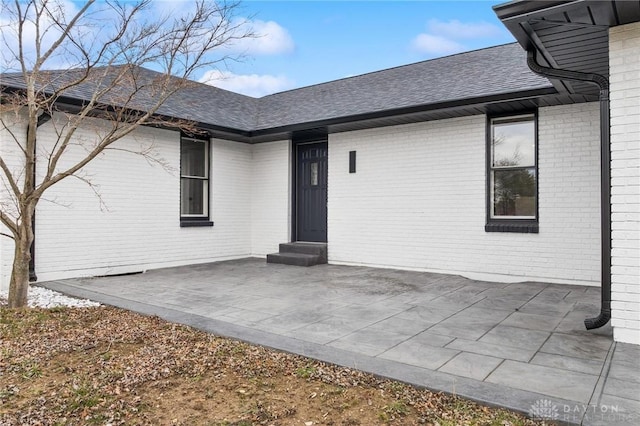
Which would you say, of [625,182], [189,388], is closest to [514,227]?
[625,182]

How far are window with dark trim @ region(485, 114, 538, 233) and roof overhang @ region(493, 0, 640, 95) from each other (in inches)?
85.2

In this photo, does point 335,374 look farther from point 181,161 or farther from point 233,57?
point 181,161

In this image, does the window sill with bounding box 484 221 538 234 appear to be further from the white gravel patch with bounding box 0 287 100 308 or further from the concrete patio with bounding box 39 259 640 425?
the white gravel patch with bounding box 0 287 100 308

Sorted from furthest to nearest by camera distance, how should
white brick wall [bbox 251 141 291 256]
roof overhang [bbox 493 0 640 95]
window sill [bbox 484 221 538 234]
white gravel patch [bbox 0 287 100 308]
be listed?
white brick wall [bbox 251 141 291 256]
window sill [bbox 484 221 538 234]
white gravel patch [bbox 0 287 100 308]
roof overhang [bbox 493 0 640 95]

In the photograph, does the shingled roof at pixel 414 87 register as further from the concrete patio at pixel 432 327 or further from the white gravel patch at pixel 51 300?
the white gravel patch at pixel 51 300

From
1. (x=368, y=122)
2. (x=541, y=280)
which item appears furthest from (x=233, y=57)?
(x=541, y=280)

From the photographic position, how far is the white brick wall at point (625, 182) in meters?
3.55

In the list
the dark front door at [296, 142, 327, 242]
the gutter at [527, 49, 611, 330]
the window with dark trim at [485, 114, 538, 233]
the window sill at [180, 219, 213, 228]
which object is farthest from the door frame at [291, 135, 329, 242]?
the gutter at [527, 49, 611, 330]

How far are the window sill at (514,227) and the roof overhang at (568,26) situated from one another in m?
2.64

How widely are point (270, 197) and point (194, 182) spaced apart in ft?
5.89

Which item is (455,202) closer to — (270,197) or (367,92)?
(367,92)

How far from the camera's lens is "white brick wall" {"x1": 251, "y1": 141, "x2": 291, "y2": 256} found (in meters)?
9.69

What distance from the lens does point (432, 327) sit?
413cm

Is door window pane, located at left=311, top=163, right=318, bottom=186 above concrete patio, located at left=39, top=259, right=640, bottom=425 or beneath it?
above
